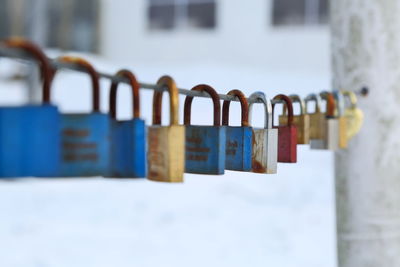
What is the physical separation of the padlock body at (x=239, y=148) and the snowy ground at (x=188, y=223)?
3.35 metres

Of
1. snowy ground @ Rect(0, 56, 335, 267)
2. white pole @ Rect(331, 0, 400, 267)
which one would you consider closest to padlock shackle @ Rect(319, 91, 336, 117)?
white pole @ Rect(331, 0, 400, 267)

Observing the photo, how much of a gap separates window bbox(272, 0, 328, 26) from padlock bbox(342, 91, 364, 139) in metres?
11.0

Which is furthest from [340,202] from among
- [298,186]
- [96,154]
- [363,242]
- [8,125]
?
[298,186]

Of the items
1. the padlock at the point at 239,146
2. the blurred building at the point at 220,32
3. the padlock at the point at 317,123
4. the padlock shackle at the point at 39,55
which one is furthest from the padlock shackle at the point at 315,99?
the blurred building at the point at 220,32

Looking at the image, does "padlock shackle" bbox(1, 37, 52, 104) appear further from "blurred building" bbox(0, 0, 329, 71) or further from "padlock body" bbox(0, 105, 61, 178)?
"blurred building" bbox(0, 0, 329, 71)

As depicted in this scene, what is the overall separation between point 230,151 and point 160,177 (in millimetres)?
427

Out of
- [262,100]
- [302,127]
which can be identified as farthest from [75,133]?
[302,127]

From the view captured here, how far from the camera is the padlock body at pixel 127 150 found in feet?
4.37

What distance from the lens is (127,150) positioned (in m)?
1.34

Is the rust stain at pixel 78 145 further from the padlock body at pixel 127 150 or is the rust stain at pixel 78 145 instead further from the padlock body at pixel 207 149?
the padlock body at pixel 207 149

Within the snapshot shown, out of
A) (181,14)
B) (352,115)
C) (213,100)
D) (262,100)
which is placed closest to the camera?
(213,100)

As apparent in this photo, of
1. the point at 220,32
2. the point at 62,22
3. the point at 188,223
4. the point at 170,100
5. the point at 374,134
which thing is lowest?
the point at 188,223

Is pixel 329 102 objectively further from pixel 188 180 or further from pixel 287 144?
pixel 188 180

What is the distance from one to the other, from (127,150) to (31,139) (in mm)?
277
